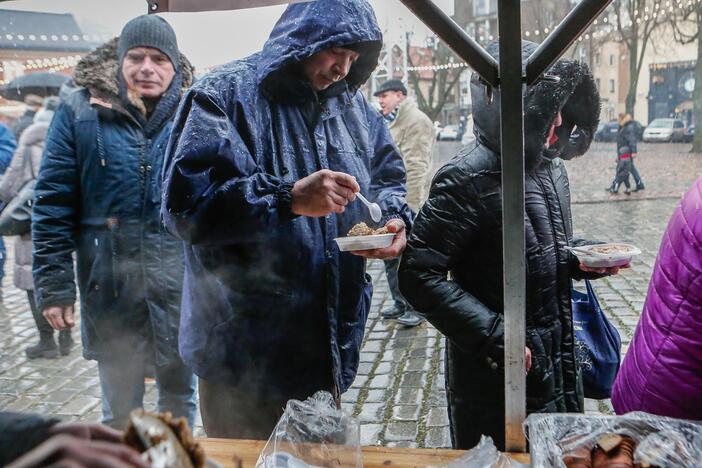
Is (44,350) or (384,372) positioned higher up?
(44,350)

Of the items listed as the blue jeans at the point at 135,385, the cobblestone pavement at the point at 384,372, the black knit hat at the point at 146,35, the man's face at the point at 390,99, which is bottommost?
the cobblestone pavement at the point at 384,372

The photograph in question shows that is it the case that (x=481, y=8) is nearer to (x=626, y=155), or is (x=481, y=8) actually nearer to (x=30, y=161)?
(x=30, y=161)

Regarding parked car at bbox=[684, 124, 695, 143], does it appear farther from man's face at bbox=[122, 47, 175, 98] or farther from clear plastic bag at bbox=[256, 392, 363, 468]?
clear plastic bag at bbox=[256, 392, 363, 468]

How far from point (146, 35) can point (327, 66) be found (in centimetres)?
115

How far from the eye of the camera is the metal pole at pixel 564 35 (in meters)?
1.29

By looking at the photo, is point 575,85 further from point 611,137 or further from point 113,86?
point 611,137

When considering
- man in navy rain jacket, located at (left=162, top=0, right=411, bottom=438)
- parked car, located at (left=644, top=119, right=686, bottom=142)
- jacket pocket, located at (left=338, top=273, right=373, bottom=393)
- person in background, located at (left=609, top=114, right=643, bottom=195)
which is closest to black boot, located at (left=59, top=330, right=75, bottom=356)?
man in navy rain jacket, located at (left=162, top=0, right=411, bottom=438)

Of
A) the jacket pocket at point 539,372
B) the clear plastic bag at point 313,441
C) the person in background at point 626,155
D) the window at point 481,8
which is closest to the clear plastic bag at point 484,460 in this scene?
the clear plastic bag at point 313,441

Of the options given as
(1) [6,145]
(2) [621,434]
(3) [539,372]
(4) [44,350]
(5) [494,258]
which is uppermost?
(1) [6,145]

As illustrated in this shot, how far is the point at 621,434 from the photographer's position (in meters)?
1.30

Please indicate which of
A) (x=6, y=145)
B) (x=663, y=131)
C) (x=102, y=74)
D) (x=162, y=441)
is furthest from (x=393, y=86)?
(x=663, y=131)

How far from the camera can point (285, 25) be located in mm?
1902

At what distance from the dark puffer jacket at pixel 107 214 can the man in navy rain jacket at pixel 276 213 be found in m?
0.72

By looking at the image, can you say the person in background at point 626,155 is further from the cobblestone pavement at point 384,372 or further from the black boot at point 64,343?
the black boot at point 64,343
